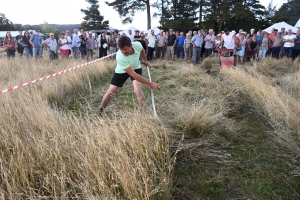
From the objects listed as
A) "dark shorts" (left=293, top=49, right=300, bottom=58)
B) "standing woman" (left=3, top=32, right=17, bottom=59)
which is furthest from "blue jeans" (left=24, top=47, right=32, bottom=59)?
"dark shorts" (left=293, top=49, right=300, bottom=58)

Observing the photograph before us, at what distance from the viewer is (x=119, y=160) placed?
1972 mm

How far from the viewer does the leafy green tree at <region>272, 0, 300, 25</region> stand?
4063 centimetres

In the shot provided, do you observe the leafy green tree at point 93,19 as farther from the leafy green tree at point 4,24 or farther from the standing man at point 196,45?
the standing man at point 196,45

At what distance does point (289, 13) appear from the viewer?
44.0m

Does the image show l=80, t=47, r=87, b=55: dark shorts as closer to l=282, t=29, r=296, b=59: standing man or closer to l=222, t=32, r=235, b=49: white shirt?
l=222, t=32, r=235, b=49: white shirt

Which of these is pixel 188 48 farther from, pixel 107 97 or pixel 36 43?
pixel 107 97

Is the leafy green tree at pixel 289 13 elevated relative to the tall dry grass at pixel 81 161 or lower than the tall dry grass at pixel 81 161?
elevated

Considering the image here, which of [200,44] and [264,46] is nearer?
[264,46]

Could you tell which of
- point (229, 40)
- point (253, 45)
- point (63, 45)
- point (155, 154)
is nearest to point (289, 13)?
point (253, 45)

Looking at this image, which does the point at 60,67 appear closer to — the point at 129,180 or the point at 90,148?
the point at 90,148

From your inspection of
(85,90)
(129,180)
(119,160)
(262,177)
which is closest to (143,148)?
(119,160)

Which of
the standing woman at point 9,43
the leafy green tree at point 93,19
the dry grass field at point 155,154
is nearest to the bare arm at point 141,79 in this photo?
the dry grass field at point 155,154

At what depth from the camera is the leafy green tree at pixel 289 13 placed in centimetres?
4063

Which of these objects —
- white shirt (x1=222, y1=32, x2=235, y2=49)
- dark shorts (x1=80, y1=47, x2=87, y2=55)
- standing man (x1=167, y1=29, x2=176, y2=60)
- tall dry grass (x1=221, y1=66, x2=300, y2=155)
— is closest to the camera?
tall dry grass (x1=221, y1=66, x2=300, y2=155)
